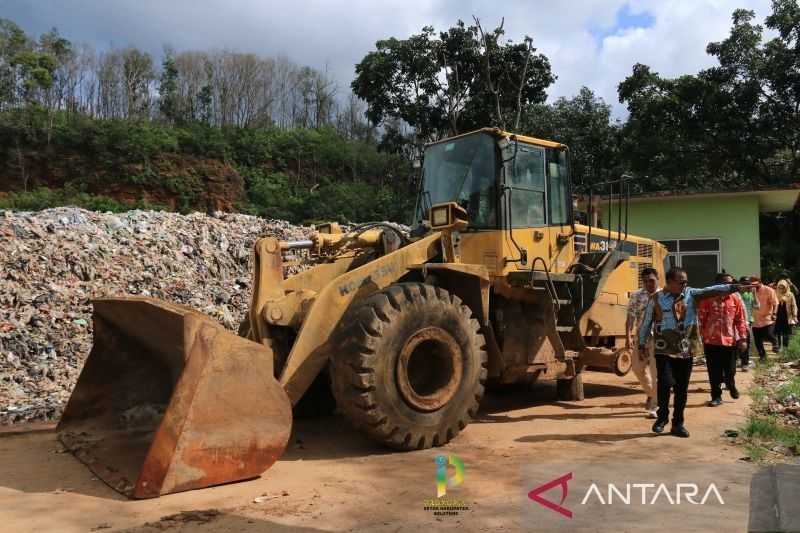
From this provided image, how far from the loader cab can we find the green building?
8.97 metres

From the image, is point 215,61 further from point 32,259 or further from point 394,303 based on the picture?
point 394,303

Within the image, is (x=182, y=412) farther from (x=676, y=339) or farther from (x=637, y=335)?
(x=637, y=335)

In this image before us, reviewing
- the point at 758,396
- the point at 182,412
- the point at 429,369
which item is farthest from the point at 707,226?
the point at 182,412

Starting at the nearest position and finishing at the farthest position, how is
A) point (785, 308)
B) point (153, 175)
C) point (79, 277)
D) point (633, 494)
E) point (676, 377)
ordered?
point (633, 494) < point (676, 377) < point (79, 277) < point (785, 308) < point (153, 175)

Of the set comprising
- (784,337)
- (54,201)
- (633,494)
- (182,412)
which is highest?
(54,201)

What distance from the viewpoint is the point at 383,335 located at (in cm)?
488

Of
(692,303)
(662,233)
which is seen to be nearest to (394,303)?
(692,303)

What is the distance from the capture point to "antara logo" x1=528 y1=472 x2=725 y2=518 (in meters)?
3.94

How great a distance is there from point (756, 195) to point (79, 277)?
1513 cm

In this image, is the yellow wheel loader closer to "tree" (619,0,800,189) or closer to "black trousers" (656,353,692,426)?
"black trousers" (656,353,692,426)

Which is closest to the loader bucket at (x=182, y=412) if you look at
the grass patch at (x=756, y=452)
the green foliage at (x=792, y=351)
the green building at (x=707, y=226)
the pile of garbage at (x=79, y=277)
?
the pile of garbage at (x=79, y=277)

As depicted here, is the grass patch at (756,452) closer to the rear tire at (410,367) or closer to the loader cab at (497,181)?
the rear tire at (410,367)

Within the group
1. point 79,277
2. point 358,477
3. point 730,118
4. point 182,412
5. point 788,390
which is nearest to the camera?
point 182,412

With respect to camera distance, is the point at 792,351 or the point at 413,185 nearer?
the point at 413,185
